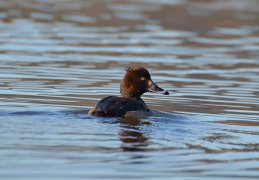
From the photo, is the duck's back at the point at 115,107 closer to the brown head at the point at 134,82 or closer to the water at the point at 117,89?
the water at the point at 117,89

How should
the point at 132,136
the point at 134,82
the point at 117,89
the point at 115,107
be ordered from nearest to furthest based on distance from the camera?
the point at 132,136 < the point at 115,107 < the point at 134,82 < the point at 117,89

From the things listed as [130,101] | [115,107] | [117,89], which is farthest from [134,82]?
[117,89]

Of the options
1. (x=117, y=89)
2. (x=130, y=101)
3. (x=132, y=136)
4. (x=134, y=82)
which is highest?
(x=134, y=82)

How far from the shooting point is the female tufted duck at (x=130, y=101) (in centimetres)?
1140

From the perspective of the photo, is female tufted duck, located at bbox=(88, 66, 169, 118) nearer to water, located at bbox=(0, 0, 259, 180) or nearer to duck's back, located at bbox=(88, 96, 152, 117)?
duck's back, located at bbox=(88, 96, 152, 117)

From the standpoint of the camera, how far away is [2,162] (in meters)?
8.32

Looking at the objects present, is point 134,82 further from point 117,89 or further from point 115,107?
point 117,89

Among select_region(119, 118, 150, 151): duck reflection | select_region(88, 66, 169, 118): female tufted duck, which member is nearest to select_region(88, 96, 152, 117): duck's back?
select_region(88, 66, 169, 118): female tufted duck

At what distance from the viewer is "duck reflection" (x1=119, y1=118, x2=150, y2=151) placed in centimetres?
945

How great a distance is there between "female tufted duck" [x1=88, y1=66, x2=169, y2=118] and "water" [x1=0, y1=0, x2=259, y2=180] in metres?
0.19

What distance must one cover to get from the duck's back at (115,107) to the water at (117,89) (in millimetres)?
195

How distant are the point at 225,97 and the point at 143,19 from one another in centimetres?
1261

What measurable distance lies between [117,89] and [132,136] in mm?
5008

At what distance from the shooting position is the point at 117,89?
15.2m
